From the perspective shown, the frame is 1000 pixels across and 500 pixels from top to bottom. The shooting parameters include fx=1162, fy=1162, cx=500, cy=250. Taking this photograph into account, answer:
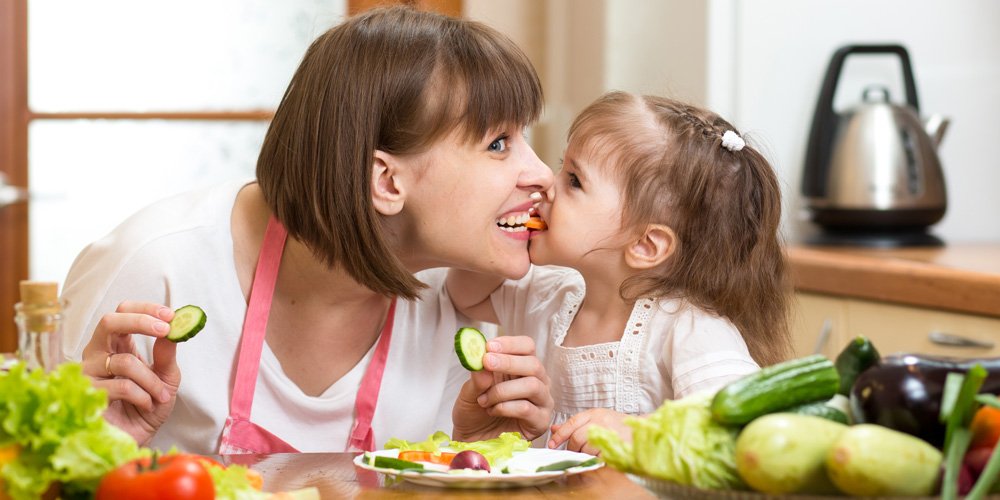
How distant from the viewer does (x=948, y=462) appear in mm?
801

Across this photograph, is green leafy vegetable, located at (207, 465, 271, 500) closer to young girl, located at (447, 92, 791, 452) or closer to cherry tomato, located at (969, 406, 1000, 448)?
cherry tomato, located at (969, 406, 1000, 448)

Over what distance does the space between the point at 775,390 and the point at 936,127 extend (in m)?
2.41

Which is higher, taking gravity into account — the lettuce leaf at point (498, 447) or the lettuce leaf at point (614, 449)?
the lettuce leaf at point (614, 449)

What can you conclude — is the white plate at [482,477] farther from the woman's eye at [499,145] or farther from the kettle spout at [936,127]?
the kettle spout at [936,127]

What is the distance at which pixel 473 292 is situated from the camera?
199 centimetres

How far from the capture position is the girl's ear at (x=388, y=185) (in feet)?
5.66

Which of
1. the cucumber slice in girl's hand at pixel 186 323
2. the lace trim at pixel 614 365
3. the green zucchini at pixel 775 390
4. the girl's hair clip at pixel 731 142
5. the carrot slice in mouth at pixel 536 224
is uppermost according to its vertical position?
the girl's hair clip at pixel 731 142

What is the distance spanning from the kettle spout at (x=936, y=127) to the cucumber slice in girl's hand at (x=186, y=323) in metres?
2.31

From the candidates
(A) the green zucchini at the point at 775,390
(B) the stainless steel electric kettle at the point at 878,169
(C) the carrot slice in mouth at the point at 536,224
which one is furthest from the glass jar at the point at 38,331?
(B) the stainless steel electric kettle at the point at 878,169

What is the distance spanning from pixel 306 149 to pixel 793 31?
1953 millimetres

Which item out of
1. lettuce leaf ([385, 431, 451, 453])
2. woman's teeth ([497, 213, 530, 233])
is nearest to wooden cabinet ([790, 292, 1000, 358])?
woman's teeth ([497, 213, 530, 233])

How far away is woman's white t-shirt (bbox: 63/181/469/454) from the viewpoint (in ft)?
5.78

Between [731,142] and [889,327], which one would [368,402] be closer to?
[731,142]

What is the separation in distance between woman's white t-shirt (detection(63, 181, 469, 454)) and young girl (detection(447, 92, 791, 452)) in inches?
13.0
